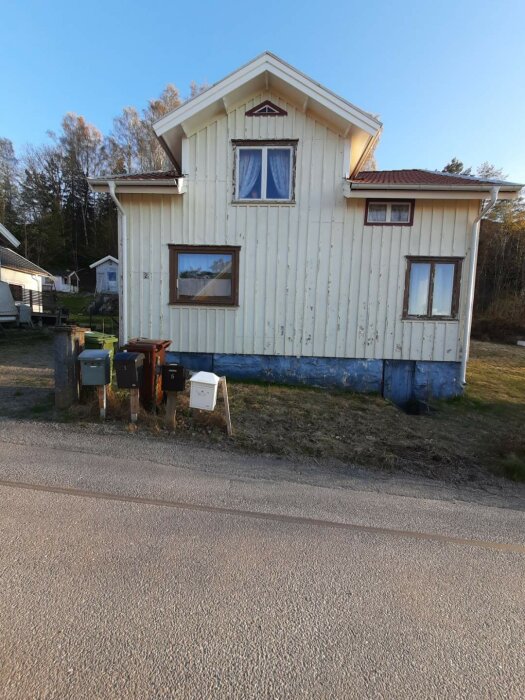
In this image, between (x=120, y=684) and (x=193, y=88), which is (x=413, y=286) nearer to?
(x=120, y=684)

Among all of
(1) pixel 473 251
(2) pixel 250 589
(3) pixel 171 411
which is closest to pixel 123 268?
(3) pixel 171 411

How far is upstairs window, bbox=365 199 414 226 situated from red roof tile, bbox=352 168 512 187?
1.41 feet

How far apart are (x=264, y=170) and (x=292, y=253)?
1942 millimetres

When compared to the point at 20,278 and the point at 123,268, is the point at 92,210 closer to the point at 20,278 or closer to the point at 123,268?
the point at 20,278

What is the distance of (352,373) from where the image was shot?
341 inches

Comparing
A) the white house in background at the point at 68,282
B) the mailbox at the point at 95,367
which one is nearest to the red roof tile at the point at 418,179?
the mailbox at the point at 95,367

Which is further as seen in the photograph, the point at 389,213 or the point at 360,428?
the point at 389,213

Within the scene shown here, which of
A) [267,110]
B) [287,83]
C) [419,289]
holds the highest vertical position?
[287,83]

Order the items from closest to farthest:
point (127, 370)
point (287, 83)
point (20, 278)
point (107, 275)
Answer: point (127, 370), point (287, 83), point (20, 278), point (107, 275)

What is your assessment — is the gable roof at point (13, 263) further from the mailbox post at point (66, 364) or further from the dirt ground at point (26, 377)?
the mailbox post at point (66, 364)

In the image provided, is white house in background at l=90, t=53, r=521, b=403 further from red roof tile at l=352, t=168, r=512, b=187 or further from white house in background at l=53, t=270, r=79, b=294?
white house in background at l=53, t=270, r=79, b=294

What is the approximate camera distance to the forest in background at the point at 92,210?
25.6 meters

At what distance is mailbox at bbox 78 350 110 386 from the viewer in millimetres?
5301

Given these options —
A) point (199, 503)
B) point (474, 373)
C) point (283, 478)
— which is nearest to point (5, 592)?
point (199, 503)
